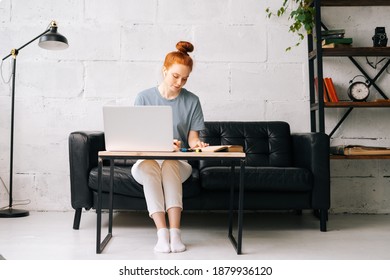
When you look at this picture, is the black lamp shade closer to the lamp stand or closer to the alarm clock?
the lamp stand

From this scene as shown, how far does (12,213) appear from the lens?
3250mm

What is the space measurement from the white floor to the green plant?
143 centimetres

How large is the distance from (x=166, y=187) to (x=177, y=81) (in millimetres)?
569

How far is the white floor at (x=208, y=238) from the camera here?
221cm

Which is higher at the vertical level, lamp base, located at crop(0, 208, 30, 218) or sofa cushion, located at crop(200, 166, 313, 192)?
sofa cushion, located at crop(200, 166, 313, 192)

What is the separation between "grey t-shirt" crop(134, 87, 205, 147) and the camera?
253cm

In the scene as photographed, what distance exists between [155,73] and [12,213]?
1508 millimetres

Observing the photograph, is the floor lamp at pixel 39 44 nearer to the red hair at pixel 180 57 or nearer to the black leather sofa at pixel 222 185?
the black leather sofa at pixel 222 185

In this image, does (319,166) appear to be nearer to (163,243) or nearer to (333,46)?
(333,46)

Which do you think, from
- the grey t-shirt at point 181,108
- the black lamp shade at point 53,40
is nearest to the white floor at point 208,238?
the grey t-shirt at point 181,108

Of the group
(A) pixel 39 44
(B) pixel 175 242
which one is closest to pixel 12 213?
(A) pixel 39 44

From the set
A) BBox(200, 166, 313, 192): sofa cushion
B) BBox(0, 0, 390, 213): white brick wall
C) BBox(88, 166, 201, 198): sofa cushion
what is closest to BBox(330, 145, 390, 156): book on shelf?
BBox(0, 0, 390, 213): white brick wall

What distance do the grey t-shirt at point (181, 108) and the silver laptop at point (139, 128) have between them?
489mm
